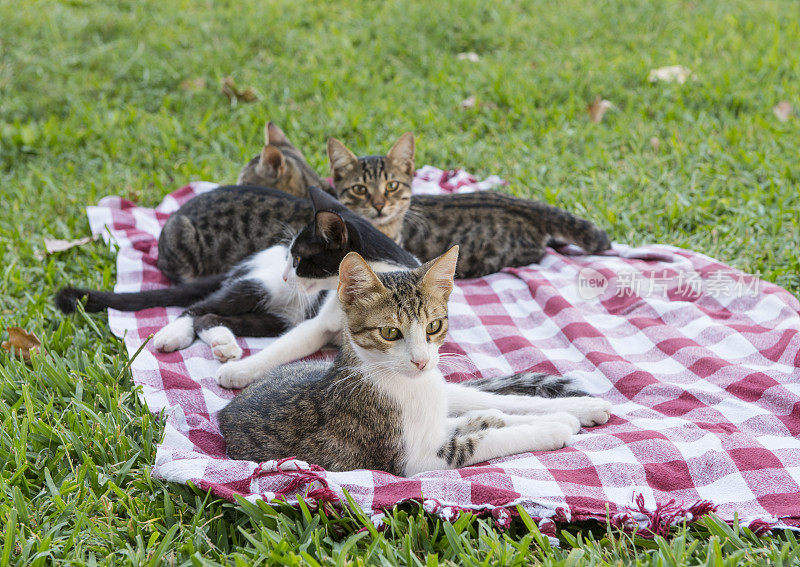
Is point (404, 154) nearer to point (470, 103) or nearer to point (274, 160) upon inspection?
point (274, 160)

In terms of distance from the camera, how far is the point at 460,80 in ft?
23.4

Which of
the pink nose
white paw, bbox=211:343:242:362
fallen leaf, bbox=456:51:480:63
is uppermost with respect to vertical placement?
the pink nose

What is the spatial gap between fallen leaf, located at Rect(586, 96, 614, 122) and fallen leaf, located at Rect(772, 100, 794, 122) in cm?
136

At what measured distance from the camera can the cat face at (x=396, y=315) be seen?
8.77ft

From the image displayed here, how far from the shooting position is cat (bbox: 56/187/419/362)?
3520mm

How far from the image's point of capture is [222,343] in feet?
11.9

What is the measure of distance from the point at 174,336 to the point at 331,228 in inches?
38.7

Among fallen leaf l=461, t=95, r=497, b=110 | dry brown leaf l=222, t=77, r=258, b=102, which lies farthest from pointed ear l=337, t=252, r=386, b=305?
dry brown leaf l=222, t=77, r=258, b=102

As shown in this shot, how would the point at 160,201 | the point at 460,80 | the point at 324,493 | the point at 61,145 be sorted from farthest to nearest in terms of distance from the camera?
1. the point at 460,80
2. the point at 61,145
3. the point at 160,201
4. the point at 324,493

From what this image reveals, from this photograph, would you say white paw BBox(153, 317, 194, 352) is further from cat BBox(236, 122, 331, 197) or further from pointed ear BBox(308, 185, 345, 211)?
cat BBox(236, 122, 331, 197)

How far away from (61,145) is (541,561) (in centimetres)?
565

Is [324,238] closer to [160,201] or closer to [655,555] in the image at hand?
[655,555]

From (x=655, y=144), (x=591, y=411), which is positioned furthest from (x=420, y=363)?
(x=655, y=144)

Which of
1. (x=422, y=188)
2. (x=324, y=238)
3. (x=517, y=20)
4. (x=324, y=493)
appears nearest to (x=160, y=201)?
(x=422, y=188)
